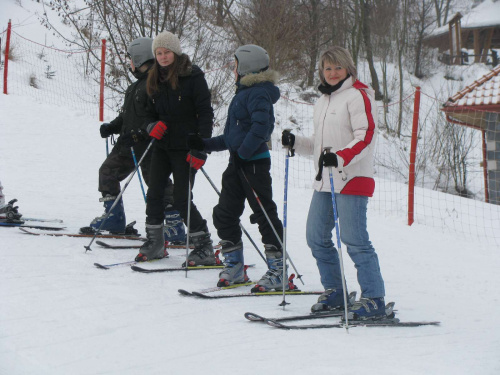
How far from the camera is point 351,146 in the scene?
342 cm

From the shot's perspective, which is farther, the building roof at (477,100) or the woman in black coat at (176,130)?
the building roof at (477,100)

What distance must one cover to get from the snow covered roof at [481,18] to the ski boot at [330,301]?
30254 millimetres

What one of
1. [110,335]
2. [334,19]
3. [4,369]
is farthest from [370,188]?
[334,19]

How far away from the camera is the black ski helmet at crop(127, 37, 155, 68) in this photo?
4.94 m

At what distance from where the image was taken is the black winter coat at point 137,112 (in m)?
4.77

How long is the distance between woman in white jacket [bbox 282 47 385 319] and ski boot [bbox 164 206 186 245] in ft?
6.23

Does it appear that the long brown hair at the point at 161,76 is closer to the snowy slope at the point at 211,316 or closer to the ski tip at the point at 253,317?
the snowy slope at the point at 211,316

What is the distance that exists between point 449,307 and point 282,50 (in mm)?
10279

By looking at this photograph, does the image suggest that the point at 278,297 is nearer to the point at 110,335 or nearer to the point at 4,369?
the point at 110,335

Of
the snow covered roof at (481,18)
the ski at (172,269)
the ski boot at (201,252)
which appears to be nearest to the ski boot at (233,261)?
the ski at (172,269)


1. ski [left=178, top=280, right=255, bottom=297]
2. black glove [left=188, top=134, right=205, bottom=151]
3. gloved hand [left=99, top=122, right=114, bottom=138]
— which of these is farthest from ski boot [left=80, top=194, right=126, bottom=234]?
ski [left=178, top=280, right=255, bottom=297]

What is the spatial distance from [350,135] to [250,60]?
892mm

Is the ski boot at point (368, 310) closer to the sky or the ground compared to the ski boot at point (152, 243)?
closer to the ground

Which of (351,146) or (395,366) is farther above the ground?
(351,146)
